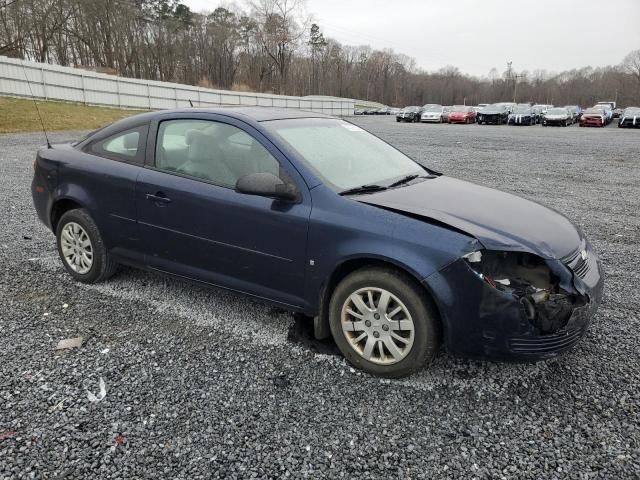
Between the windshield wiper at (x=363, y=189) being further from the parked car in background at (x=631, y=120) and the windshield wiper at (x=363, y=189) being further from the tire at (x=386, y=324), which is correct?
the parked car in background at (x=631, y=120)

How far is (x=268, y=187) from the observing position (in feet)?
9.99

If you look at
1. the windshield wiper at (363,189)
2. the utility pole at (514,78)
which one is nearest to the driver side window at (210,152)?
the windshield wiper at (363,189)

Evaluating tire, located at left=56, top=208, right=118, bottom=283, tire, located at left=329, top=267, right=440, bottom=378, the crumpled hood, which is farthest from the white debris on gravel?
the crumpled hood

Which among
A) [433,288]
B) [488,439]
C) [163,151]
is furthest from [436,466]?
[163,151]

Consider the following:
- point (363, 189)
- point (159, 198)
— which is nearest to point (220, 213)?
point (159, 198)

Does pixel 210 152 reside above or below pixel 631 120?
above

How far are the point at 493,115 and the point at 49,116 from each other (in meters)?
29.9

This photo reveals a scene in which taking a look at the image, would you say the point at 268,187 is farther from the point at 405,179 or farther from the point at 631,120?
the point at 631,120

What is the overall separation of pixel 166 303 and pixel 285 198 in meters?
1.63

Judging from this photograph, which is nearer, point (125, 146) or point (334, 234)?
point (334, 234)

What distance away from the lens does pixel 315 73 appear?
87312mm

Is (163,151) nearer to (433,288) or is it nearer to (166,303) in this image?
(166,303)

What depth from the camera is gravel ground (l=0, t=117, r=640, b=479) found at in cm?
227

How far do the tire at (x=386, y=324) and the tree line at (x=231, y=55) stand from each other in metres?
35.1
